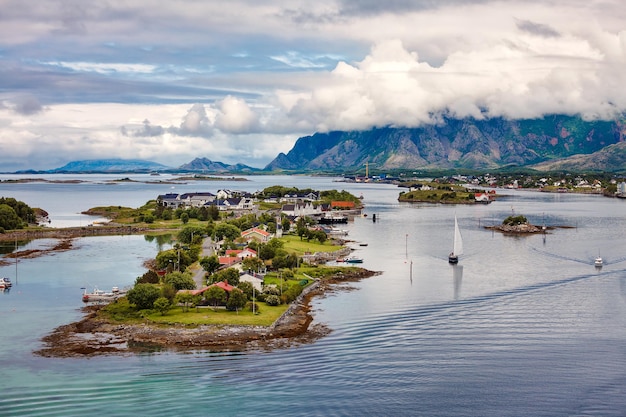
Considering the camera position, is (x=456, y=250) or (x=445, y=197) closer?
(x=456, y=250)

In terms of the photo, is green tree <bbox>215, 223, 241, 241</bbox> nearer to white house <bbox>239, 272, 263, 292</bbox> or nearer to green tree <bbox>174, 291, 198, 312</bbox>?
white house <bbox>239, 272, 263, 292</bbox>

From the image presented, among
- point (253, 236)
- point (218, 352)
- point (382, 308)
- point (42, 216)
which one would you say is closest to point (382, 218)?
point (253, 236)

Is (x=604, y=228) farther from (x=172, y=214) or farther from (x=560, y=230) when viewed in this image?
(x=172, y=214)

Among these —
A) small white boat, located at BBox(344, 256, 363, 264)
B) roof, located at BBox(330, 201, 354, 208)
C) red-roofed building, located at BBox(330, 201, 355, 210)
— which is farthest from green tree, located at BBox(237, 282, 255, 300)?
roof, located at BBox(330, 201, 354, 208)

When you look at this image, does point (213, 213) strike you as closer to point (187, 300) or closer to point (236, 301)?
point (187, 300)

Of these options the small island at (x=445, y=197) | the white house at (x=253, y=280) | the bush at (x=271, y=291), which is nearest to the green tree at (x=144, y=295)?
the white house at (x=253, y=280)

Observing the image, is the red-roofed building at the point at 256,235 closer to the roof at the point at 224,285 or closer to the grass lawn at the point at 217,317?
the roof at the point at 224,285

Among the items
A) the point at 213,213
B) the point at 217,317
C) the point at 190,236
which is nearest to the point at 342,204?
the point at 213,213

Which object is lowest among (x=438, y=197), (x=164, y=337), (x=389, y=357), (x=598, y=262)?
(x=389, y=357)
